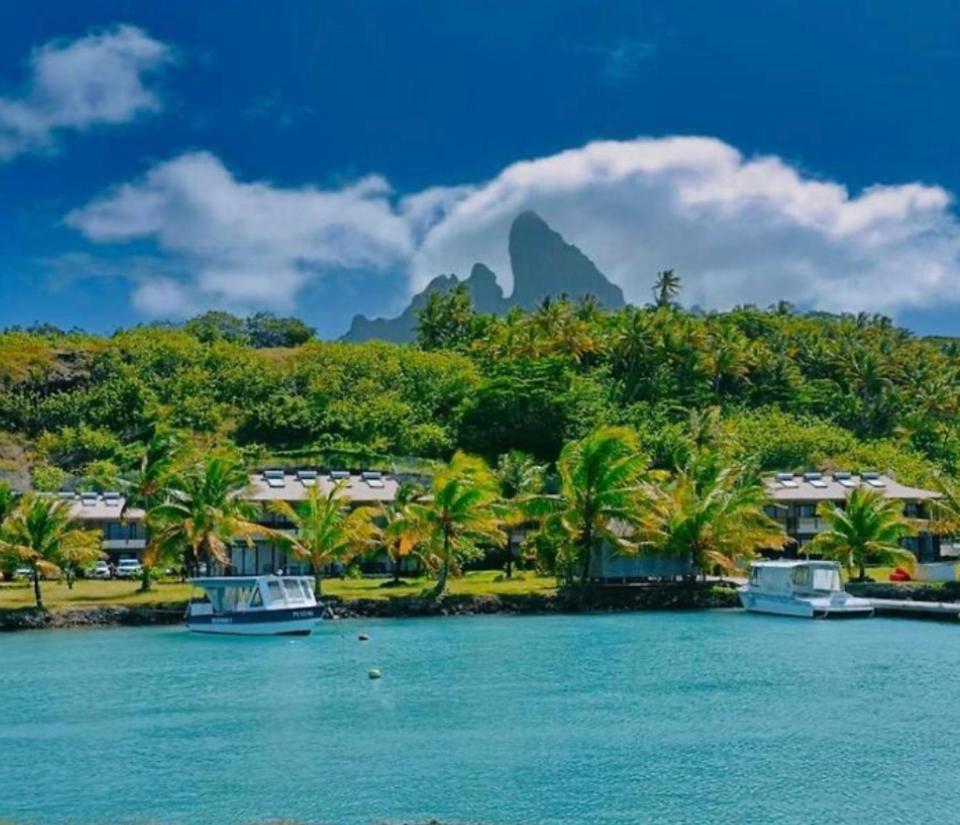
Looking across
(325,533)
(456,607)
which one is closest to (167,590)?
(325,533)

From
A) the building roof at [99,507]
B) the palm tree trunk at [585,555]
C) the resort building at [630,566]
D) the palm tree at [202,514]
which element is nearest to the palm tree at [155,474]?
the palm tree at [202,514]

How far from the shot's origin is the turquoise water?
22.0 metres

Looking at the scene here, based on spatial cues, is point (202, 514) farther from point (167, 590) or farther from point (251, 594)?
point (251, 594)

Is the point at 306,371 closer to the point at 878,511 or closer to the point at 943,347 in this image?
the point at 878,511

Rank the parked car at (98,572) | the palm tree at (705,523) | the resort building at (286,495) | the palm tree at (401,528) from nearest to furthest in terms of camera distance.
Answer: the palm tree at (401,528) → the palm tree at (705,523) → the parked car at (98,572) → the resort building at (286,495)

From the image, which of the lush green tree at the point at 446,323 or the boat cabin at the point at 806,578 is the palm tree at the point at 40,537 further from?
the lush green tree at the point at 446,323

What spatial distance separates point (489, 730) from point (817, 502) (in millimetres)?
54328

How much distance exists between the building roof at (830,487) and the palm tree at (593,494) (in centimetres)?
1968

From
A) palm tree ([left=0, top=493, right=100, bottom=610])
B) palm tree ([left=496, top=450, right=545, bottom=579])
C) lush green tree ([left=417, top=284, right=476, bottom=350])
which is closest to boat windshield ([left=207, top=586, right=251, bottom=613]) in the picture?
palm tree ([left=0, top=493, right=100, bottom=610])

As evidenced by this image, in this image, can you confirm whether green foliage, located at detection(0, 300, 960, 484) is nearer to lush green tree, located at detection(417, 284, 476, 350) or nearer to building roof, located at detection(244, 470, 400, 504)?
lush green tree, located at detection(417, 284, 476, 350)

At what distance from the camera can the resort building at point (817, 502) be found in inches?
2995

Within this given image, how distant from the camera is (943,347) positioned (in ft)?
505

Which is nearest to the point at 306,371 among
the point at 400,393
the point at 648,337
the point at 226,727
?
the point at 400,393

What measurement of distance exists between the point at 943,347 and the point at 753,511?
103633 millimetres
